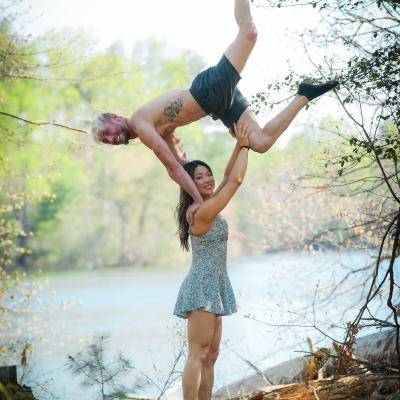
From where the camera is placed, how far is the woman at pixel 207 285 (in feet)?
11.0

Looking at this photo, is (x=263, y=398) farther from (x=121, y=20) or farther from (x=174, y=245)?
(x=121, y=20)

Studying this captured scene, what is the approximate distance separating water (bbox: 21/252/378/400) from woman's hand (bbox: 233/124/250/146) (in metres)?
1.16

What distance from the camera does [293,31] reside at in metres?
5.40

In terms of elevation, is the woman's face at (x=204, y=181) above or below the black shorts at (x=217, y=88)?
below

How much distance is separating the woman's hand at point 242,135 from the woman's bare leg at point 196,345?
96cm

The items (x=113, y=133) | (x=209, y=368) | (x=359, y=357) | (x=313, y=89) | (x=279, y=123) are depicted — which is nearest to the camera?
(x=209, y=368)

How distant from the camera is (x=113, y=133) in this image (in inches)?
154

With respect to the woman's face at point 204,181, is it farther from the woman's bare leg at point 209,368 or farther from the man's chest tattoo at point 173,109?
the woman's bare leg at point 209,368

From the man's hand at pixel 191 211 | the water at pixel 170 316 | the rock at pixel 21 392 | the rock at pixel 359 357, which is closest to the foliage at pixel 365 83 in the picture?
the rock at pixel 359 357

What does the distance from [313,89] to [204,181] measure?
804mm

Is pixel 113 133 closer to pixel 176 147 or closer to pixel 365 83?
pixel 176 147

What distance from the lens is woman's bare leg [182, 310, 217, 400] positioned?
3344mm

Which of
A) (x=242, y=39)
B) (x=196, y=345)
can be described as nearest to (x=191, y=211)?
(x=196, y=345)

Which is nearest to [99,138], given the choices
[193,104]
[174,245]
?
[193,104]
